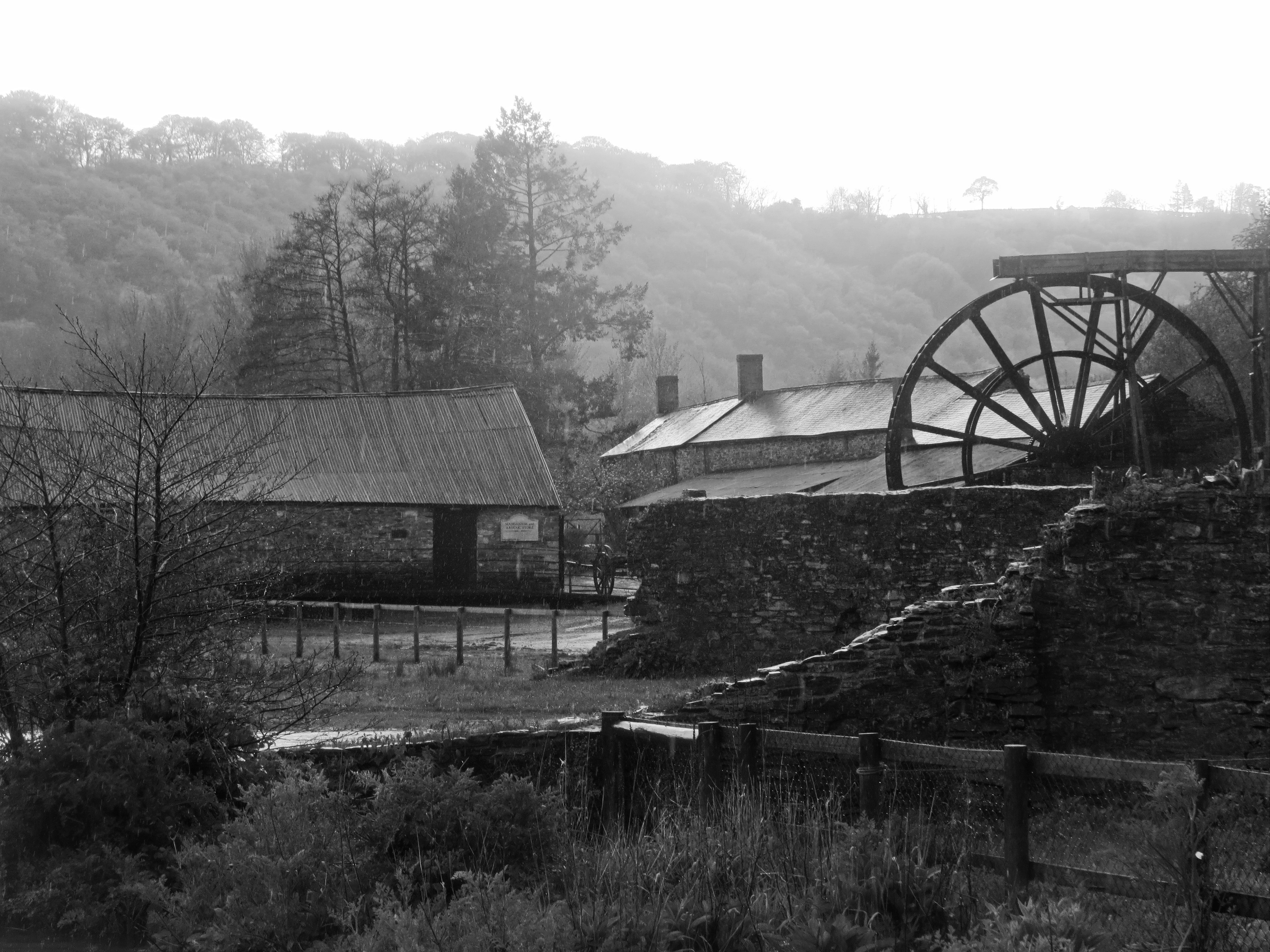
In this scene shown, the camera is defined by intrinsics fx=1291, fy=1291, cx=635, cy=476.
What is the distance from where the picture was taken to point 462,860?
6.49 meters

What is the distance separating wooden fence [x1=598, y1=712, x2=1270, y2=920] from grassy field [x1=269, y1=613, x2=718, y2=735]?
1.48 metres

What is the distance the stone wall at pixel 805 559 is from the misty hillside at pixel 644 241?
47351 millimetres

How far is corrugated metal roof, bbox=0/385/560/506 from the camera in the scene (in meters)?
31.6

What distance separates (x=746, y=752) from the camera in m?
6.66

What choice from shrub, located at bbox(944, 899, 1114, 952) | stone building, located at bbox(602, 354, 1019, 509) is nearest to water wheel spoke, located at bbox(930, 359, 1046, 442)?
stone building, located at bbox(602, 354, 1019, 509)

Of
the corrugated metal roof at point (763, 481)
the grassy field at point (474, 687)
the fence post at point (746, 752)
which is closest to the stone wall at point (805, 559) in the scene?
the grassy field at point (474, 687)

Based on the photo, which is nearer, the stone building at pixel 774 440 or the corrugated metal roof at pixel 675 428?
the stone building at pixel 774 440

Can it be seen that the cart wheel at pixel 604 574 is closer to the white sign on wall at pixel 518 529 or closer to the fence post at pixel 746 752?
the white sign on wall at pixel 518 529

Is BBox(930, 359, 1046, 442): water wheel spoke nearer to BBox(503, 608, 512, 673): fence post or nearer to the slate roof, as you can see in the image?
BBox(503, 608, 512, 673): fence post

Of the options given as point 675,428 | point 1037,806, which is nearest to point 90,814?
point 1037,806

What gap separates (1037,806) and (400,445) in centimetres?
2666

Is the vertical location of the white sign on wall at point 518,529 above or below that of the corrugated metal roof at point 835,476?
below

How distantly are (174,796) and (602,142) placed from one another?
168192mm

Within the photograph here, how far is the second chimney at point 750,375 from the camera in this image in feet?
150
